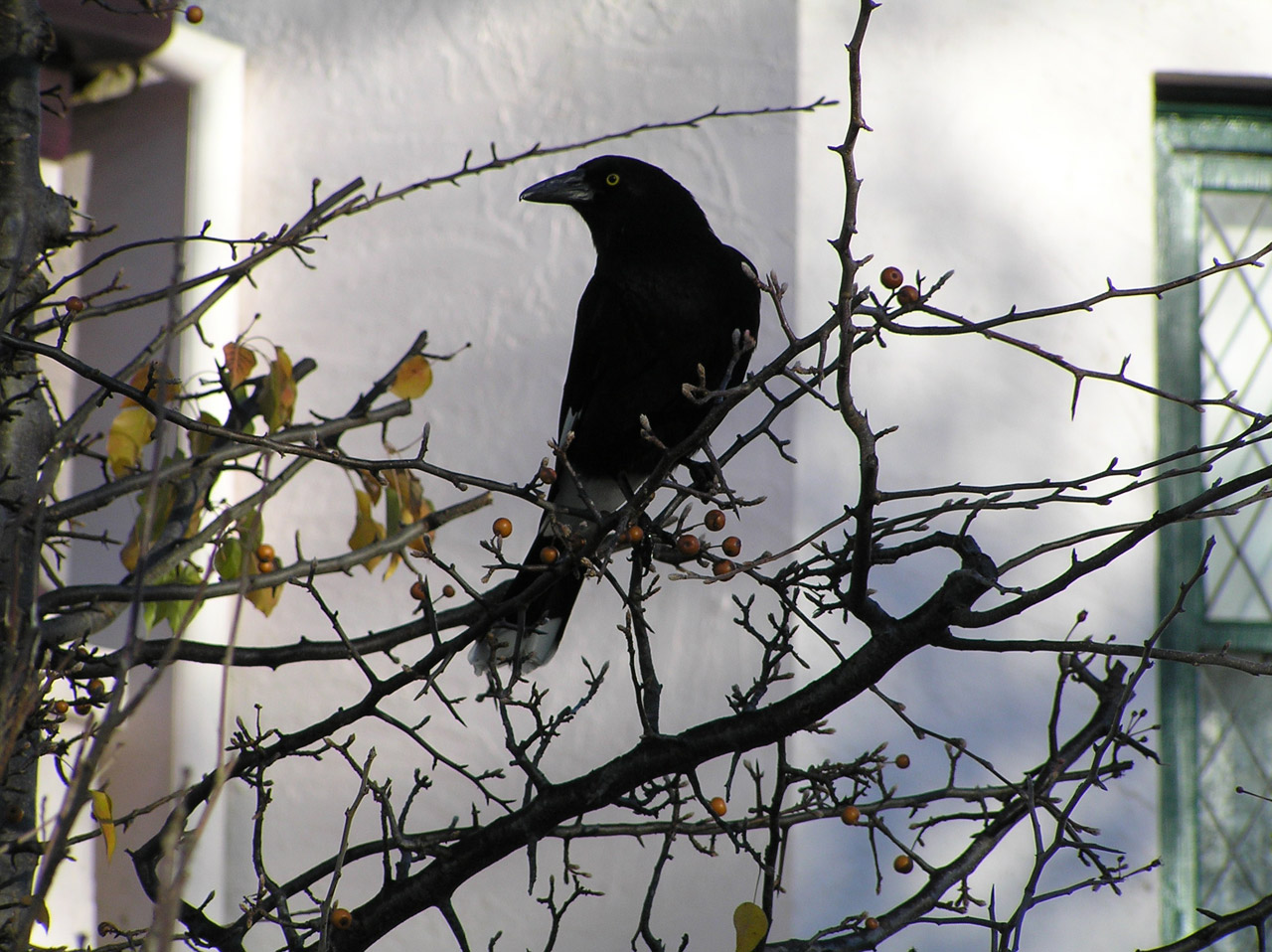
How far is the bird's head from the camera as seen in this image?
251 cm

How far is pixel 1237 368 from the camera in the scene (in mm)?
3217

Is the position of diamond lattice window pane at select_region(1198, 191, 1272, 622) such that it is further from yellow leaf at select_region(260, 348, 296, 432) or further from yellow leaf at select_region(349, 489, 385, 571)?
yellow leaf at select_region(260, 348, 296, 432)

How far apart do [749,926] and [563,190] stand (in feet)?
5.61

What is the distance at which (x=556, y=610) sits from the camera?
2502mm

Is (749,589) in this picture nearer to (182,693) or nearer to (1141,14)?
(182,693)

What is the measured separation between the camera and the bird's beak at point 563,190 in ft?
8.24

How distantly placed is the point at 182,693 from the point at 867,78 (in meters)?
2.21

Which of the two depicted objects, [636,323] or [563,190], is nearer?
[636,323]

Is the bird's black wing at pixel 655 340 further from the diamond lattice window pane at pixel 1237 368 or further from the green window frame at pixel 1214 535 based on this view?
the diamond lattice window pane at pixel 1237 368

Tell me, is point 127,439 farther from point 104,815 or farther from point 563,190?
point 563,190

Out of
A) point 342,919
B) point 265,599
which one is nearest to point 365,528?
point 265,599

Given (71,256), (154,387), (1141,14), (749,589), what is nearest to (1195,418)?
(1141,14)

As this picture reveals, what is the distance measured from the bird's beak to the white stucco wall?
1.79 ft

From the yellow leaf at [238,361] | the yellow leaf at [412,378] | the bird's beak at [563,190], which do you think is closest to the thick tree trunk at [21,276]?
the yellow leaf at [238,361]
